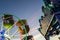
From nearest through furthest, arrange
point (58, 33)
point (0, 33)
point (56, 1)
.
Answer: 1. point (0, 33)
2. point (56, 1)
3. point (58, 33)

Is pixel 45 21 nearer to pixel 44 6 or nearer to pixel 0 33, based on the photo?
pixel 44 6

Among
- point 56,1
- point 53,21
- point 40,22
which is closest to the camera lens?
point 56,1

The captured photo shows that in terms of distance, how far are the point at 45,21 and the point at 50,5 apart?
113 cm

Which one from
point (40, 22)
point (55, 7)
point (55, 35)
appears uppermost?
point (55, 7)

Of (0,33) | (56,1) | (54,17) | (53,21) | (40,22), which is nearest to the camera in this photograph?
(0,33)

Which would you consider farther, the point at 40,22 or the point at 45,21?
the point at 40,22

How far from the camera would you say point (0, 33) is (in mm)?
4980

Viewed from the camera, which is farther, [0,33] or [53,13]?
[53,13]

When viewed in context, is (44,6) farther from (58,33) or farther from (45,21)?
(58,33)

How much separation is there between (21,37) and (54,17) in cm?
181

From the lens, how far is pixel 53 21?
22.3 feet

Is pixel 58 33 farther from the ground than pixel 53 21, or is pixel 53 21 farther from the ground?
pixel 53 21

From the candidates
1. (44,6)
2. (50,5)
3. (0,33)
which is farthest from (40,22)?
(0,33)

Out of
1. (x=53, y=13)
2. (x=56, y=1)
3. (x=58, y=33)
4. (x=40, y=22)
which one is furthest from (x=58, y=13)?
(x=58, y=33)
